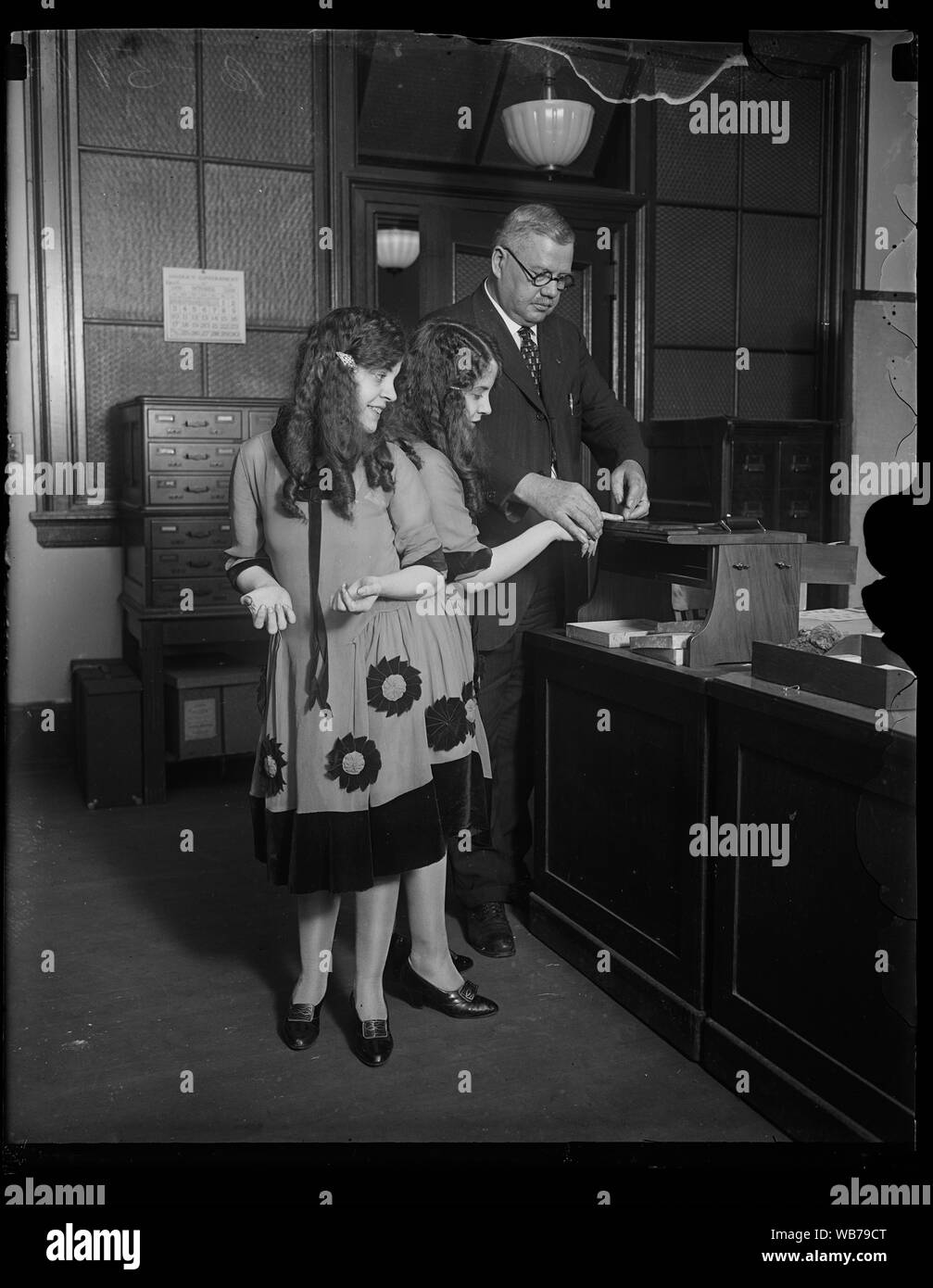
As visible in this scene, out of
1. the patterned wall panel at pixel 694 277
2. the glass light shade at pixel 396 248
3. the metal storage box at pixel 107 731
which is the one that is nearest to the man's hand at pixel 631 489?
the patterned wall panel at pixel 694 277

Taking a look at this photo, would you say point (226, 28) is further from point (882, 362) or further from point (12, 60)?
point (882, 362)

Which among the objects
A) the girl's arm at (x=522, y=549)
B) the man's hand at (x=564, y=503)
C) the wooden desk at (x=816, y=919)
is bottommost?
the wooden desk at (x=816, y=919)

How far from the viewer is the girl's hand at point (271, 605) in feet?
7.55

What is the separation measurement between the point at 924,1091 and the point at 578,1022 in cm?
84

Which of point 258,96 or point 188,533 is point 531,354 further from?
point 188,533

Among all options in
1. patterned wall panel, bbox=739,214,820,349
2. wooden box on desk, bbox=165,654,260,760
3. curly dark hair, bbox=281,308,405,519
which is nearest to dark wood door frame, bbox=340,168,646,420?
patterned wall panel, bbox=739,214,820,349

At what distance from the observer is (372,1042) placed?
2.43 m

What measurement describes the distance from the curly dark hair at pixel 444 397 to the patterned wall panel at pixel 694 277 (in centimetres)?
192

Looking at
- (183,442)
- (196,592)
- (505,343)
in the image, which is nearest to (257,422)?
(183,442)

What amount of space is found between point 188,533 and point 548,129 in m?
1.52

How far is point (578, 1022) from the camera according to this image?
8.55 feet

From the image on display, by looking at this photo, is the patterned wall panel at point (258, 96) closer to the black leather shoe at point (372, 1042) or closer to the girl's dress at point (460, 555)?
the girl's dress at point (460, 555)

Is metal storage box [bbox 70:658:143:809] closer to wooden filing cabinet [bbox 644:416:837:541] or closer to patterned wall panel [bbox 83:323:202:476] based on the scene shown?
patterned wall panel [bbox 83:323:202:476]

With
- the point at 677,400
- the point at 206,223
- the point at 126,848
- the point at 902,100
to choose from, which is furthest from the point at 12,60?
the point at 677,400
